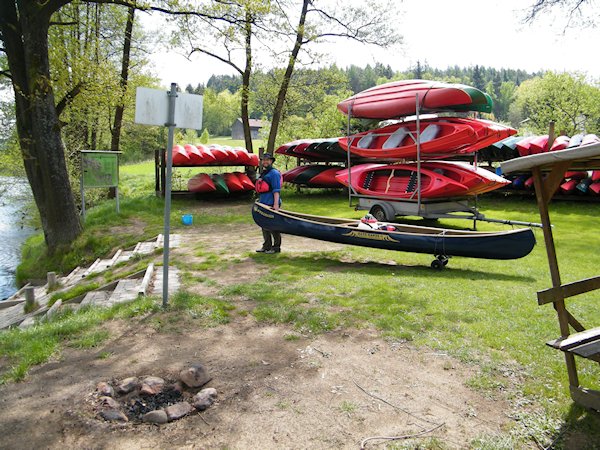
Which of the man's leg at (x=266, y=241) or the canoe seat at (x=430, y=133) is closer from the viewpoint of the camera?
the man's leg at (x=266, y=241)

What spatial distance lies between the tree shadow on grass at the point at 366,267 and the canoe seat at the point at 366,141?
Answer: 538 cm

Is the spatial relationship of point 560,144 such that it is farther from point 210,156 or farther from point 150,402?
point 150,402

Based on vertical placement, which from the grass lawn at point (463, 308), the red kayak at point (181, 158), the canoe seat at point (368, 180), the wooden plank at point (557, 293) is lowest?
the grass lawn at point (463, 308)

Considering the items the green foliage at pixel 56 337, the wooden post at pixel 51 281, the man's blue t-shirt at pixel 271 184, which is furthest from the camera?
the wooden post at pixel 51 281

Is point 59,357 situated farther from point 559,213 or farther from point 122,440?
point 559,213

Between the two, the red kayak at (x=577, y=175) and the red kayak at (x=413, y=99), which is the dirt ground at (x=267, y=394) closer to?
the red kayak at (x=413, y=99)

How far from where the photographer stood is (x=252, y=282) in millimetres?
7504

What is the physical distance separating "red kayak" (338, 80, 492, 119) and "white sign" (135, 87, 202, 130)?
7583mm

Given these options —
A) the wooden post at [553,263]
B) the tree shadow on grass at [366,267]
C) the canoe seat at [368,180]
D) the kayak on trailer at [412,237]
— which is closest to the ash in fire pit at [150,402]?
the wooden post at [553,263]

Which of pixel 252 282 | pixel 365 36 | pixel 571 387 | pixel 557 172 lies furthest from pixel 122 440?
pixel 365 36

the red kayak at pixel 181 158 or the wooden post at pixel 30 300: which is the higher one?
the red kayak at pixel 181 158

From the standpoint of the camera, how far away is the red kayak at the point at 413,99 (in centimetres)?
1170

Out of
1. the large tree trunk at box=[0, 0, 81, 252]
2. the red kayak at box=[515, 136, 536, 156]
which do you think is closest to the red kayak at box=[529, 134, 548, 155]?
the red kayak at box=[515, 136, 536, 156]

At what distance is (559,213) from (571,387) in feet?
42.4
